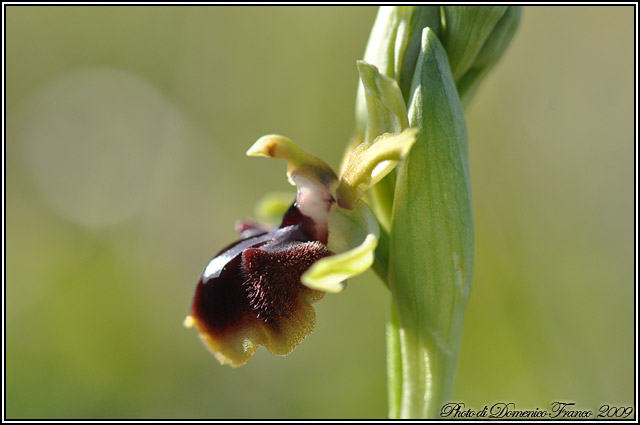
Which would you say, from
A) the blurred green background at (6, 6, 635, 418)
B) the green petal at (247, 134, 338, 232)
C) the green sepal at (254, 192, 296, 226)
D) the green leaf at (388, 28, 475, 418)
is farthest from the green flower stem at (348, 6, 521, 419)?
the blurred green background at (6, 6, 635, 418)

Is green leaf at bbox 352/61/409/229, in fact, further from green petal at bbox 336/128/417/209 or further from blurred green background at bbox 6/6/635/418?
blurred green background at bbox 6/6/635/418

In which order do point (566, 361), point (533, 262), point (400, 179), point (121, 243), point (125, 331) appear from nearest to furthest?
point (400, 179), point (566, 361), point (533, 262), point (125, 331), point (121, 243)

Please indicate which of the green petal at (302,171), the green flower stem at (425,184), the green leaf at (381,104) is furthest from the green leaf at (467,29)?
the green petal at (302,171)

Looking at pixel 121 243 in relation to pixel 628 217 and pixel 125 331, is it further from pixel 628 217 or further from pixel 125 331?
pixel 628 217

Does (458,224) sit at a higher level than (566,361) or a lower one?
higher

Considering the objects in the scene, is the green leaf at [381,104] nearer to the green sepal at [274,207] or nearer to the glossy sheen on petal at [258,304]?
the glossy sheen on petal at [258,304]

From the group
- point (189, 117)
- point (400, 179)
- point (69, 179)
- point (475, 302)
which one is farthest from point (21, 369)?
point (400, 179)
